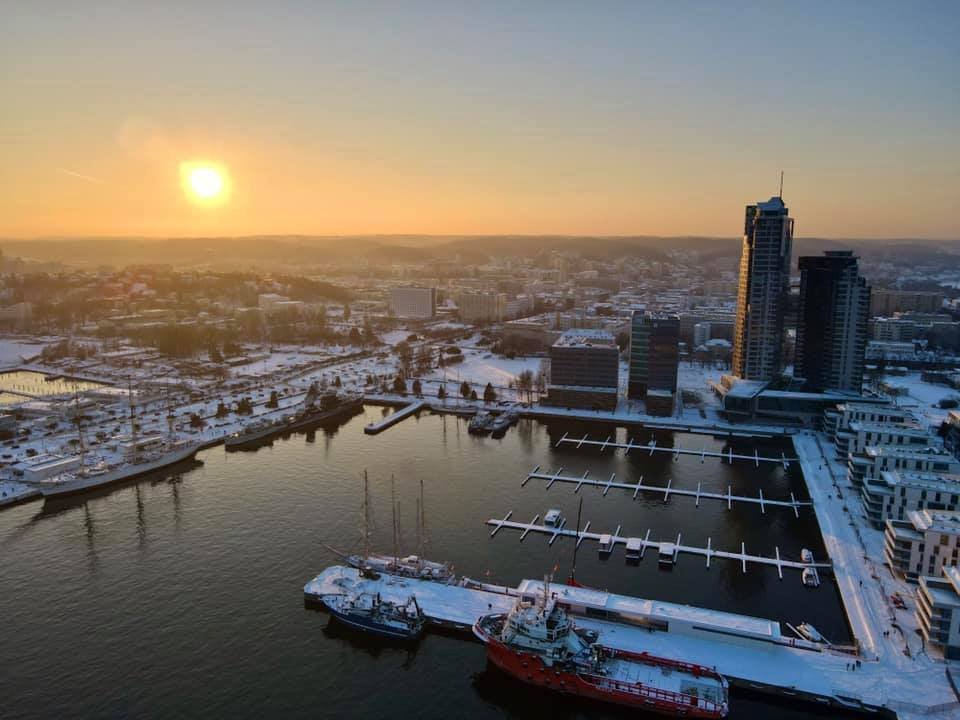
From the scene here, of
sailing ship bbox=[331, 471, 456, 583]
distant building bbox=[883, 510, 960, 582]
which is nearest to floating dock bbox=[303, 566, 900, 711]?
sailing ship bbox=[331, 471, 456, 583]

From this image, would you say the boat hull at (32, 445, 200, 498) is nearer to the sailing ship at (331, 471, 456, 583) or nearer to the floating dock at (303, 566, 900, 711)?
the sailing ship at (331, 471, 456, 583)

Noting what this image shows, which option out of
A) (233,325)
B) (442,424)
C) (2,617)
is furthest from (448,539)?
(233,325)

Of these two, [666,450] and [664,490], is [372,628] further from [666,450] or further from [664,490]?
[666,450]

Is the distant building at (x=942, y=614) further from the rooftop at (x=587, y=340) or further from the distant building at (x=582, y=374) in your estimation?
the rooftop at (x=587, y=340)

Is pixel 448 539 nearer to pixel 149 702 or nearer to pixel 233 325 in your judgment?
pixel 149 702

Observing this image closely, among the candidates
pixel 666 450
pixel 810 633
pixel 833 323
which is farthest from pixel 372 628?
pixel 833 323
